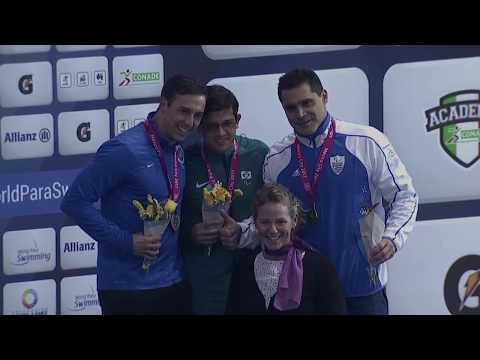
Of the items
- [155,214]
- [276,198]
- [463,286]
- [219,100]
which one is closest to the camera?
[276,198]

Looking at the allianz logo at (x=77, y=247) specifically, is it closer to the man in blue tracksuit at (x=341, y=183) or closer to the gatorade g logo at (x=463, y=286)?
the man in blue tracksuit at (x=341, y=183)

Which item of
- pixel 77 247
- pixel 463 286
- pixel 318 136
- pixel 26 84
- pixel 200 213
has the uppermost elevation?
pixel 26 84

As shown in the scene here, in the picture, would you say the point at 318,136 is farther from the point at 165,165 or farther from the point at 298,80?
the point at 165,165

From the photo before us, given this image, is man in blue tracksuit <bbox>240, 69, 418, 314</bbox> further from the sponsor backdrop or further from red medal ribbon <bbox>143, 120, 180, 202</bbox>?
red medal ribbon <bbox>143, 120, 180, 202</bbox>

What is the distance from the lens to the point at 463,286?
13.3 feet

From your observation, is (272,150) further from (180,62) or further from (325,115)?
(180,62)

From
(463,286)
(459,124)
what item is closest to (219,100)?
(459,124)

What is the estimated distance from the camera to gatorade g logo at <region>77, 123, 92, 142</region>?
3.96 m

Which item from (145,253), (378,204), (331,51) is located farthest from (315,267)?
(331,51)

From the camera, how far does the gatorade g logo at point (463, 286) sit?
13.3 feet

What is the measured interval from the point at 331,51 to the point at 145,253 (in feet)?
4.57

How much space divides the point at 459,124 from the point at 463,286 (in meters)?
0.84

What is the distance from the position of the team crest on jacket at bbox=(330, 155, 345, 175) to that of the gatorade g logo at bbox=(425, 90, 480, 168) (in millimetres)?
575

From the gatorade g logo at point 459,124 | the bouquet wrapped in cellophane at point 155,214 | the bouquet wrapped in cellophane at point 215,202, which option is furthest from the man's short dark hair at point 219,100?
the gatorade g logo at point 459,124
